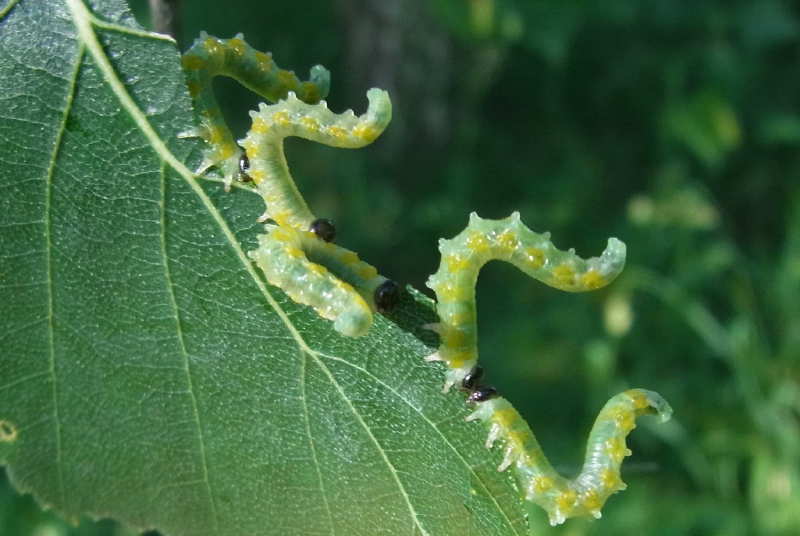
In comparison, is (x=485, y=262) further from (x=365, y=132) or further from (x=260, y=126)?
(x=260, y=126)

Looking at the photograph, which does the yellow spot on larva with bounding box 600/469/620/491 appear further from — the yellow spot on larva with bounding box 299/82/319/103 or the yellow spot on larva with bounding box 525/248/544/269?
the yellow spot on larva with bounding box 299/82/319/103

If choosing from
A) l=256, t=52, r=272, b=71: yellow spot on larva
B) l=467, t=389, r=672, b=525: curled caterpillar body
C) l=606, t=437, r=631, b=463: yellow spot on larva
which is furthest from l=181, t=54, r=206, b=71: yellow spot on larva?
l=606, t=437, r=631, b=463: yellow spot on larva

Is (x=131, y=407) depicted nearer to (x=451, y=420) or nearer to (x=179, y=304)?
(x=179, y=304)

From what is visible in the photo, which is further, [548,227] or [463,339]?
[548,227]

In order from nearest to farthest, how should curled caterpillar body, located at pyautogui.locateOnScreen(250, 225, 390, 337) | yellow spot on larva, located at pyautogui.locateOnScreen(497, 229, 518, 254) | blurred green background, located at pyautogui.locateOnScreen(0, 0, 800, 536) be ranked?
curled caterpillar body, located at pyautogui.locateOnScreen(250, 225, 390, 337) → yellow spot on larva, located at pyautogui.locateOnScreen(497, 229, 518, 254) → blurred green background, located at pyautogui.locateOnScreen(0, 0, 800, 536)

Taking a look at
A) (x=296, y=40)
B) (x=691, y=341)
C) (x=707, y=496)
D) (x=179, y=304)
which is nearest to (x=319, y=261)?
(x=179, y=304)
